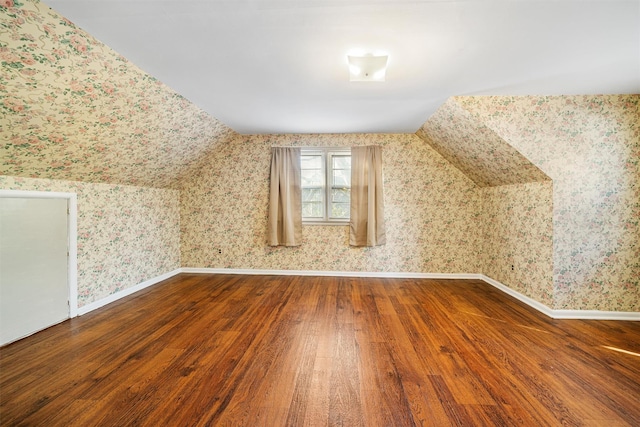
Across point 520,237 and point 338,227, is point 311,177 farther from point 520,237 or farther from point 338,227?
point 520,237

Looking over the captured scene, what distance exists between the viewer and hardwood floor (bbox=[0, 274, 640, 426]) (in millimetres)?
1622

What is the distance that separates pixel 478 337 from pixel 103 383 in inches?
115

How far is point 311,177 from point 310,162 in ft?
0.81

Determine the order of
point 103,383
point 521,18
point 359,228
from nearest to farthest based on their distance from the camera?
point 521,18 < point 103,383 < point 359,228

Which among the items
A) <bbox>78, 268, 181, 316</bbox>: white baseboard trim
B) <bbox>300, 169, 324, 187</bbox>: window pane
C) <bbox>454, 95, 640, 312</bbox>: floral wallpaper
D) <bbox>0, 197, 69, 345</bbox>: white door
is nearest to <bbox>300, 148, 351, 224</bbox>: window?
<bbox>300, 169, 324, 187</bbox>: window pane

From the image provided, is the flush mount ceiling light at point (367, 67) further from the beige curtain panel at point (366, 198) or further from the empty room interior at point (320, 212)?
the beige curtain panel at point (366, 198)

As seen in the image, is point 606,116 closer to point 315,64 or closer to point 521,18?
point 521,18

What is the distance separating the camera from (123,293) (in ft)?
11.9

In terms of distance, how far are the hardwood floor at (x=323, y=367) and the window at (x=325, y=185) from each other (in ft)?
5.55

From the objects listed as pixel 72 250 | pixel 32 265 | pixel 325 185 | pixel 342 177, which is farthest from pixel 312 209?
Result: pixel 32 265

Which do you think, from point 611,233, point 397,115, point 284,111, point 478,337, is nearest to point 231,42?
point 284,111

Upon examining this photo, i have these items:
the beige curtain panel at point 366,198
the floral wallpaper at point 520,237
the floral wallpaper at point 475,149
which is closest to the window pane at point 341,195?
the beige curtain panel at point 366,198

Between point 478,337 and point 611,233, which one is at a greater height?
point 611,233

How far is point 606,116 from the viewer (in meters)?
2.82
